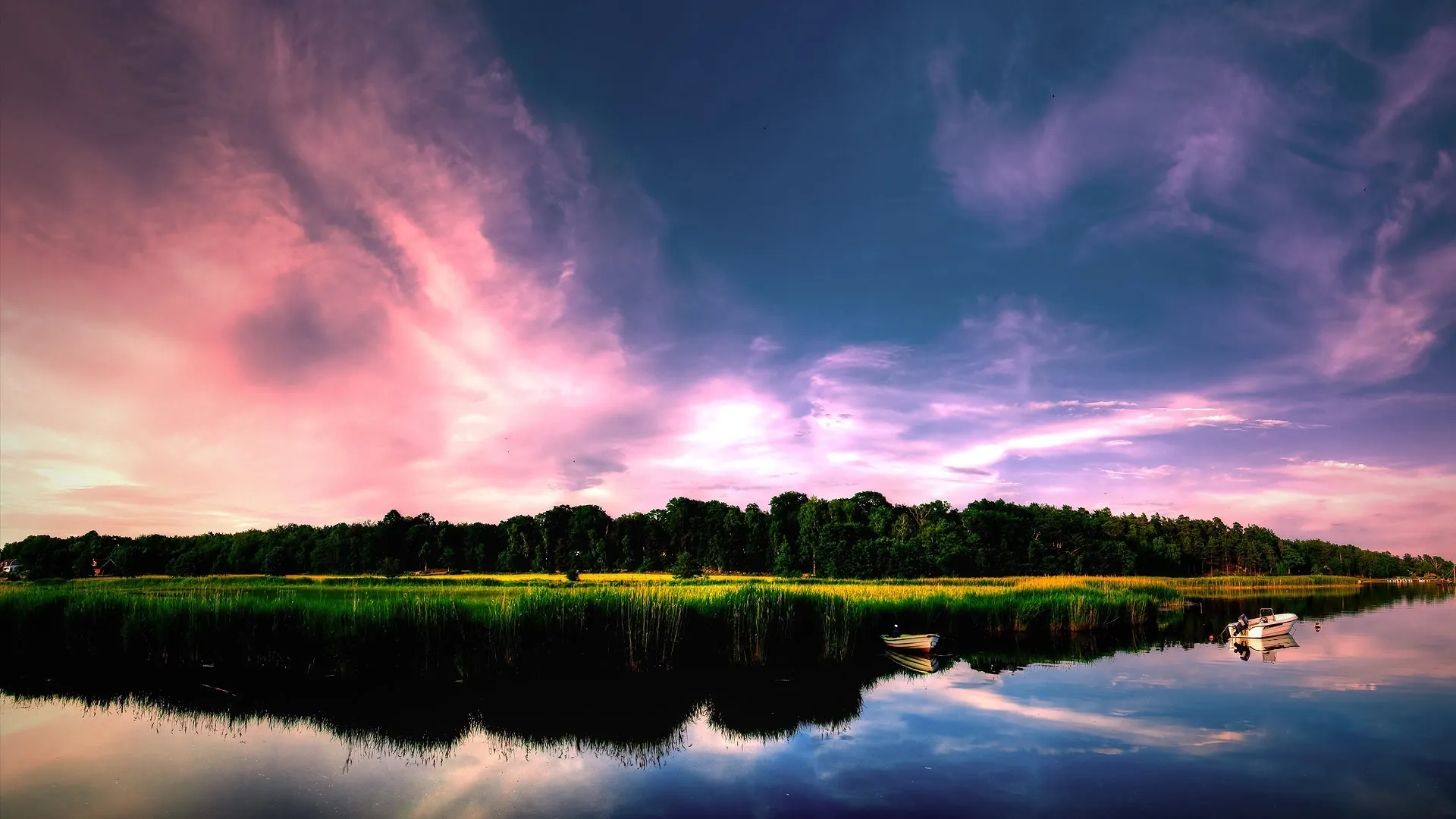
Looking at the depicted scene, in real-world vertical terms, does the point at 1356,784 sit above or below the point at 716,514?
below

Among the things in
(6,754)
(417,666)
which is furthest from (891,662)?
(6,754)

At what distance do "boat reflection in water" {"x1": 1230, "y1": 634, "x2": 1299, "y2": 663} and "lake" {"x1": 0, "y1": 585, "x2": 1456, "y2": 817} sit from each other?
14.6 ft

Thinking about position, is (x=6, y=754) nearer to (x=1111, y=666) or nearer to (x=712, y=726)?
(x=712, y=726)

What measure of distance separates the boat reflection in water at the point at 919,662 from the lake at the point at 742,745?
31.3 inches

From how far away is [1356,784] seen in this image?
11.5 m

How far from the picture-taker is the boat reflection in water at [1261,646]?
25.4 metres

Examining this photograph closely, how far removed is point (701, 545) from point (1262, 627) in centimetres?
6853

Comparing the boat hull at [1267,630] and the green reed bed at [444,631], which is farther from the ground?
the green reed bed at [444,631]

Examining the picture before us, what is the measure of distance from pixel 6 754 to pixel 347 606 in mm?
7691

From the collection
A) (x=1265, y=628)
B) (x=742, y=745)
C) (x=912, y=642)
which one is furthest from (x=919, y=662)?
(x=1265, y=628)

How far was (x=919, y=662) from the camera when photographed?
21766mm

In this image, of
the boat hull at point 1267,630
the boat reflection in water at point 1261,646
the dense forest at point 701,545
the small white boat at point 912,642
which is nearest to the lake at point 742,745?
the small white boat at point 912,642

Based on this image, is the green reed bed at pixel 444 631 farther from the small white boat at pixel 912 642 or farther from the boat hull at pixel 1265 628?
the boat hull at pixel 1265 628

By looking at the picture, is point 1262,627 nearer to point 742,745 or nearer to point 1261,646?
point 1261,646
